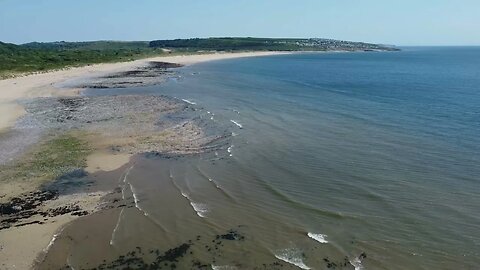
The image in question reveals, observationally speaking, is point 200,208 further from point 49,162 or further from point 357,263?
point 49,162

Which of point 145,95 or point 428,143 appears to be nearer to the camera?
point 428,143

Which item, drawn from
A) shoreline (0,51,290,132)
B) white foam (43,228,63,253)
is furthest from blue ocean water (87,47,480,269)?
shoreline (0,51,290,132)

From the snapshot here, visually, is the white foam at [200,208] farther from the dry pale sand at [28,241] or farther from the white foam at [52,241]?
the white foam at [52,241]

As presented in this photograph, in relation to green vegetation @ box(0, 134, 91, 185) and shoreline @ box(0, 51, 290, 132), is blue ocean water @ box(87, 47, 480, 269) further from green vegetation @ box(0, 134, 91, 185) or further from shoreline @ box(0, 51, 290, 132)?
shoreline @ box(0, 51, 290, 132)

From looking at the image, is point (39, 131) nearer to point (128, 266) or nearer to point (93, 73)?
point (128, 266)

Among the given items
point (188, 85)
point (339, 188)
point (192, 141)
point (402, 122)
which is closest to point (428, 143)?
point (402, 122)

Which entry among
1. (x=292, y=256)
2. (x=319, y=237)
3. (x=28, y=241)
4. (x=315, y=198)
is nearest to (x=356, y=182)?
(x=315, y=198)
